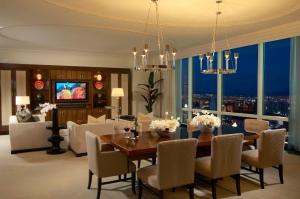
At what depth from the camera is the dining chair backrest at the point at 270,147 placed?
11.9 feet

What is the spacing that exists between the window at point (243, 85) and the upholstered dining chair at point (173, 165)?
4099 millimetres

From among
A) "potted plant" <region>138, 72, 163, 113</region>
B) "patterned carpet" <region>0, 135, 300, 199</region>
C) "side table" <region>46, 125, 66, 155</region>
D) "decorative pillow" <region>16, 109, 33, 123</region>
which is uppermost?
"potted plant" <region>138, 72, 163, 113</region>

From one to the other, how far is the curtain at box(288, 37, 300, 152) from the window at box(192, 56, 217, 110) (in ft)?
8.41

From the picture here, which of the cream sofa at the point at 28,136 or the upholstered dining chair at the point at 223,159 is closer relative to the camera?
the upholstered dining chair at the point at 223,159

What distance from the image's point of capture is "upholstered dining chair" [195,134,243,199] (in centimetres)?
328

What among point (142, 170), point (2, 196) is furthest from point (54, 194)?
point (142, 170)

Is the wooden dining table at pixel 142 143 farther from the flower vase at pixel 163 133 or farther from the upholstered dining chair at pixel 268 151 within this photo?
the upholstered dining chair at pixel 268 151

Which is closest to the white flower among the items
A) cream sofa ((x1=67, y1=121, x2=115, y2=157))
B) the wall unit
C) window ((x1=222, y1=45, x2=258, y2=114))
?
cream sofa ((x1=67, y1=121, x2=115, y2=157))

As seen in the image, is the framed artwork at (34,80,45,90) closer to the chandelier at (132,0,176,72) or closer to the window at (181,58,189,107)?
the chandelier at (132,0,176,72)

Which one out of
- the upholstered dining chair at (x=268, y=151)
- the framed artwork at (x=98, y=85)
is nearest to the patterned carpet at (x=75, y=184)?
the upholstered dining chair at (x=268, y=151)

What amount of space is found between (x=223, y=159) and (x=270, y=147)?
2.78ft

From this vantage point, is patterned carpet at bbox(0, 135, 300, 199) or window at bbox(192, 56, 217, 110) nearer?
patterned carpet at bbox(0, 135, 300, 199)

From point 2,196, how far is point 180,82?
21.8ft

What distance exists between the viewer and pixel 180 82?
909 cm
